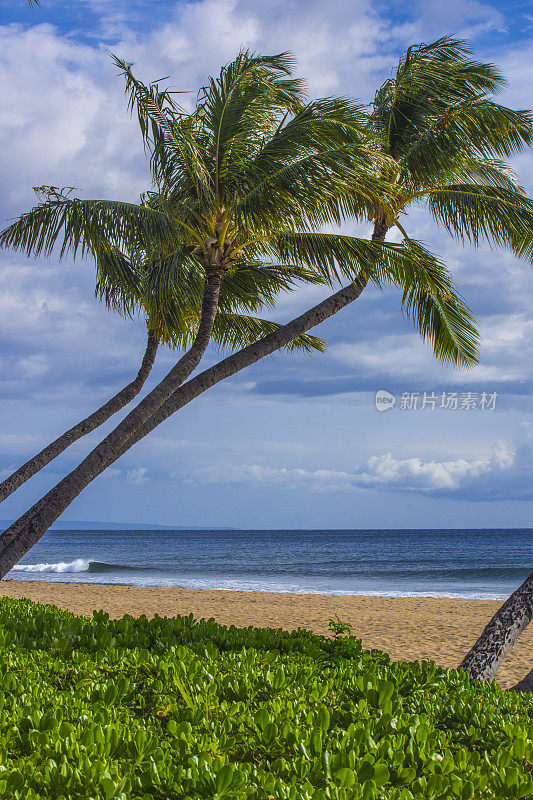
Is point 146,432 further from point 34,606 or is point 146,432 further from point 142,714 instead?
point 142,714

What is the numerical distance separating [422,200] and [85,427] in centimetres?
560

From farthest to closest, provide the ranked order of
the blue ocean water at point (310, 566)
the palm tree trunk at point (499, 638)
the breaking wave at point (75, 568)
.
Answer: the breaking wave at point (75, 568) < the blue ocean water at point (310, 566) < the palm tree trunk at point (499, 638)

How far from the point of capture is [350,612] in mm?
16125

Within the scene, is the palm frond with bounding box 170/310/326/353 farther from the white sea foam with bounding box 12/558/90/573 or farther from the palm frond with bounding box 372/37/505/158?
the white sea foam with bounding box 12/558/90/573

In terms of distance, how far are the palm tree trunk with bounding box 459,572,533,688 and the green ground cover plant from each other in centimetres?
67

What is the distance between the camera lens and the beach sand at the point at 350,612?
36.9ft

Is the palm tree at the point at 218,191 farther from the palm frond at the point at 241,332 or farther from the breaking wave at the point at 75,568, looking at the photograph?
the breaking wave at the point at 75,568

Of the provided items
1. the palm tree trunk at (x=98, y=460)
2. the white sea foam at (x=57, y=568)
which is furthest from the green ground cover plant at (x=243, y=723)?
Answer: the white sea foam at (x=57, y=568)

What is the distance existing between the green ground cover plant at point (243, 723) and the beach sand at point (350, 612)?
6.75 meters

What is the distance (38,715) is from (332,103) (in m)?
6.90

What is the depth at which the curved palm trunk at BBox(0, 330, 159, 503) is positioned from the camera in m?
8.13

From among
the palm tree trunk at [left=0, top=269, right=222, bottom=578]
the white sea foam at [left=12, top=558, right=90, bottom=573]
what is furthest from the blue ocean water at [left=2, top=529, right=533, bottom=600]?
the palm tree trunk at [left=0, top=269, right=222, bottom=578]

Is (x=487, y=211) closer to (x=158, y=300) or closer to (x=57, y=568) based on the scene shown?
(x=158, y=300)

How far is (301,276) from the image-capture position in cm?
950
